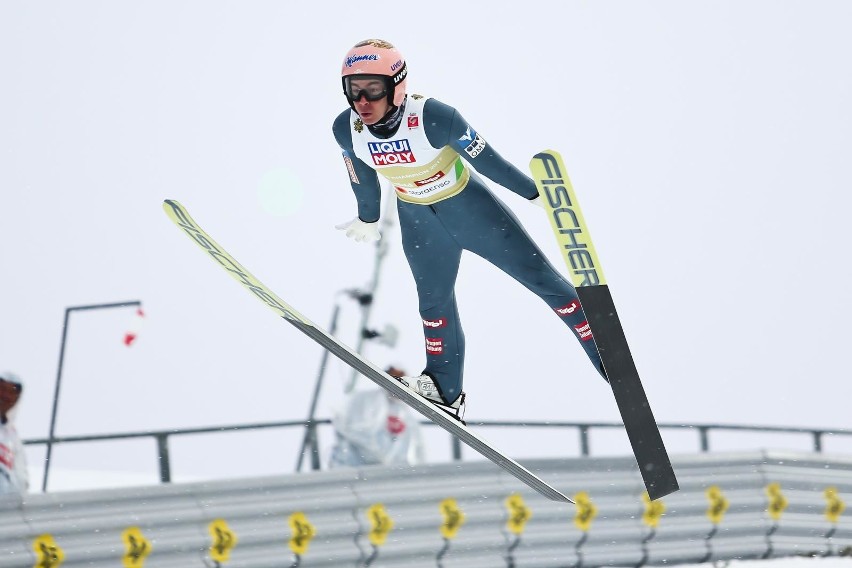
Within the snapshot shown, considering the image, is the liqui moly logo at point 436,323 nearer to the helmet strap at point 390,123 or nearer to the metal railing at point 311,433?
the helmet strap at point 390,123

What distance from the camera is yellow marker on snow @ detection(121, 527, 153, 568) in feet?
20.2

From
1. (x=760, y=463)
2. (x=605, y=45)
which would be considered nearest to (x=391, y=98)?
(x=760, y=463)

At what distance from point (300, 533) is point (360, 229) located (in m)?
2.35

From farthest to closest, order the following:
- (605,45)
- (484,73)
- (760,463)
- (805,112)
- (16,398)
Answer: (805,112) → (484,73) → (605,45) → (760,463) → (16,398)

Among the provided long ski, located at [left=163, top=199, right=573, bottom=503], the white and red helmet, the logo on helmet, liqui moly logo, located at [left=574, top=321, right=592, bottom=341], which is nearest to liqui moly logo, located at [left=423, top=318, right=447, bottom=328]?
long ski, located at [left=163, top=199, right=573, bottom=503]

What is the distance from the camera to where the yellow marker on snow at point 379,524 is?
21.9ft

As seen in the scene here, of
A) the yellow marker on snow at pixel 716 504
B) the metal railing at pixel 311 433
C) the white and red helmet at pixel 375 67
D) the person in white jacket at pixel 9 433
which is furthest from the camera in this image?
the yellow marker on snow at pixel 716 504

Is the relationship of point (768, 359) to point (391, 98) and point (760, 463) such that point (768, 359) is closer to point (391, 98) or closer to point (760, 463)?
point (760, 463)

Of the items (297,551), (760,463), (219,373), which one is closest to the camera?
(297,551)

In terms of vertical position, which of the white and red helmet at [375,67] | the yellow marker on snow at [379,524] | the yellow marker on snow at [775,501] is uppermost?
the white and red helmet at [375,67]

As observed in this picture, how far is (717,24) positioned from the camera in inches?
2515

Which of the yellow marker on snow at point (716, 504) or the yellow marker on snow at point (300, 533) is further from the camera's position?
the yellow marker on snow at point (716, 504)

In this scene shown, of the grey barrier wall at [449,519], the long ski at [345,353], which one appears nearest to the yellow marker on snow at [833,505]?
the grey barrier wall at [449,519]

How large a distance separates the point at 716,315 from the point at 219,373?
2244cm
